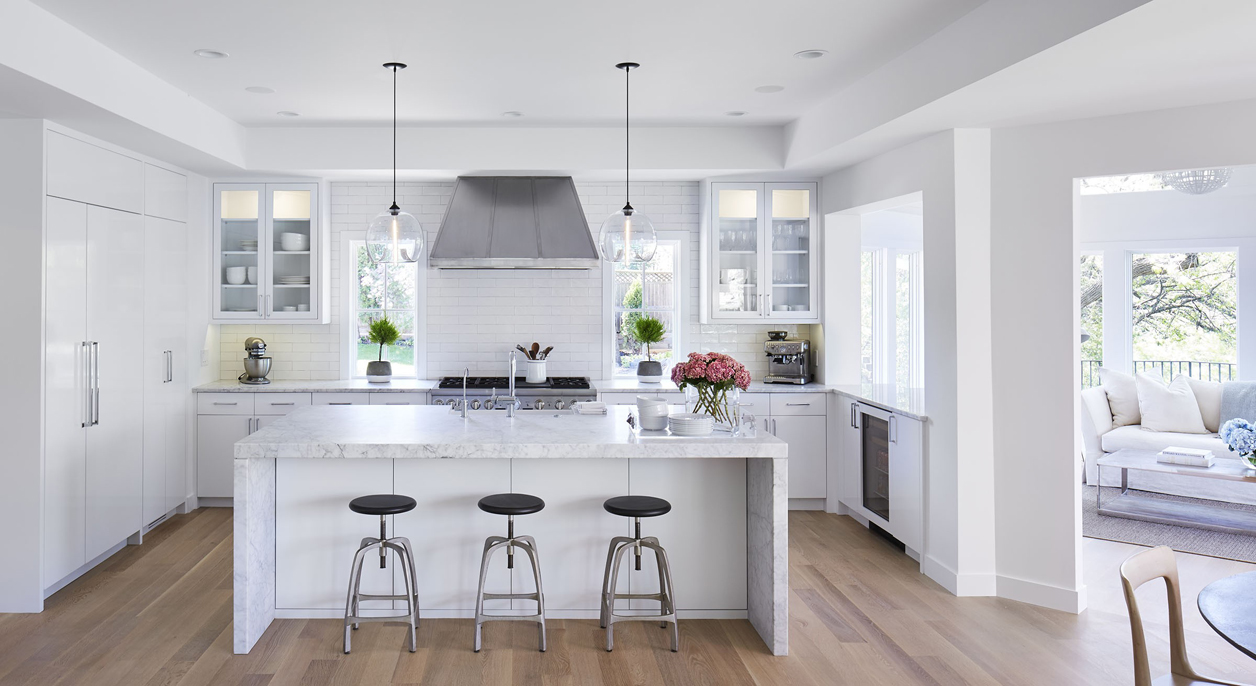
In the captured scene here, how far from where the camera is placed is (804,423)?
578 cm

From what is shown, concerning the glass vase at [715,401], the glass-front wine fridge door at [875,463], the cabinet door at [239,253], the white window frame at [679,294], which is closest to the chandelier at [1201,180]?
the glass-front wine fridge door at [875,463]

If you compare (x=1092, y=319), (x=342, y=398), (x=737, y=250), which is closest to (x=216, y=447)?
(x=342, y=398)

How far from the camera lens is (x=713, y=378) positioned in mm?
3682

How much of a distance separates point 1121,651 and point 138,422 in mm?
5519

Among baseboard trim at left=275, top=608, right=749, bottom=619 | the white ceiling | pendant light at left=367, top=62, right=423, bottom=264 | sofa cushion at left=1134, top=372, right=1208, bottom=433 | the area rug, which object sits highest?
the white ceiling

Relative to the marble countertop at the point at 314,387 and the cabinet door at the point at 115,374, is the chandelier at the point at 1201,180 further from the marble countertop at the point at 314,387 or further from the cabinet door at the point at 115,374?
the cabinet door at the point at 115,374

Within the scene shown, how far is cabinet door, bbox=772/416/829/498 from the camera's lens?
5.76 meters

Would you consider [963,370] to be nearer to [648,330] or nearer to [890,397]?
[890,397]

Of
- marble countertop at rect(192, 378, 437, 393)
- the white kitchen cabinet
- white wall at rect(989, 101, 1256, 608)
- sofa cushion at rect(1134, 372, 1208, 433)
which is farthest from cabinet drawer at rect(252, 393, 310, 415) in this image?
sofa cushion at rect(1134, 372, 1208, 433)

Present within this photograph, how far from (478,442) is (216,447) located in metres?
3.34

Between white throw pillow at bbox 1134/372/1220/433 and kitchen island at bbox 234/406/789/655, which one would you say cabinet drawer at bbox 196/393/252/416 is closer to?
kitchen island at bbox 234/406/789/655

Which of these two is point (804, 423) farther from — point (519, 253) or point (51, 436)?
point (51, 436)

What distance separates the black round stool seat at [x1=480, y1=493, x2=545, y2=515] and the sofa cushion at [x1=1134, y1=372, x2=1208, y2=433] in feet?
17.8

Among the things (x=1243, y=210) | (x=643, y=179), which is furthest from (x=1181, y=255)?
(x=643, y=179)
